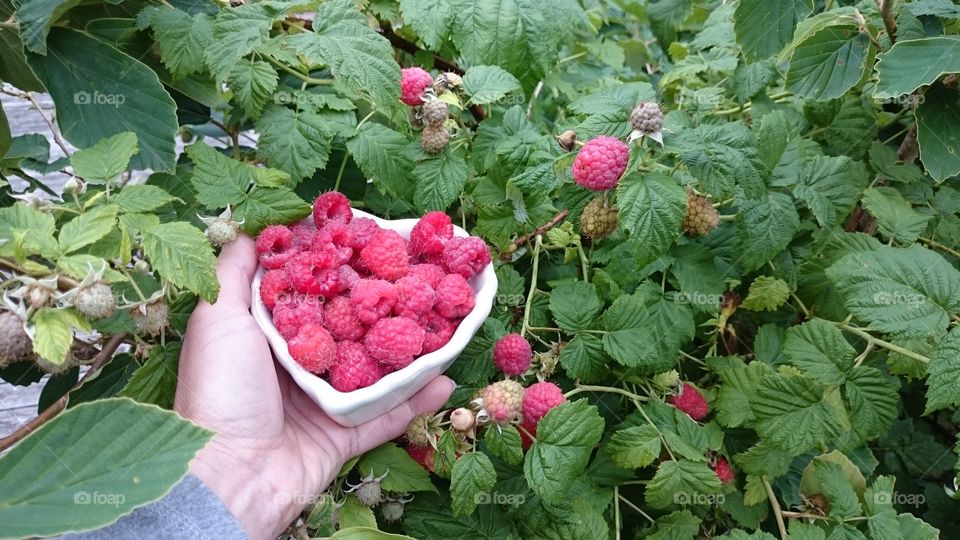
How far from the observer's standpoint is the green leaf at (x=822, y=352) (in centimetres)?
101

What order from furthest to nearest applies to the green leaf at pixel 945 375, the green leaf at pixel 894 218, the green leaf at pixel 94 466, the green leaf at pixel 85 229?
the green leaf at pixel 894 218, the green leaf at pixel 945 375, the green leaf at pixel 85 229, the green leaf at pixel 94 466

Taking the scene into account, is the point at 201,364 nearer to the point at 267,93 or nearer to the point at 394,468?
the point at 394,468

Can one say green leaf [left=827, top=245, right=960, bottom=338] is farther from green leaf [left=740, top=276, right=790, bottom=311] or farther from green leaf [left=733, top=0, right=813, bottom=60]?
green leaf [left=733, top=0, right=813, bottom=60]

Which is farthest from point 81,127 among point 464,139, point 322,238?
point 464,139

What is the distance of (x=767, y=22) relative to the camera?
1.06 metres

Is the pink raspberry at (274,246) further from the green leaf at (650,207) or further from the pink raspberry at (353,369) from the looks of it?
the green leaf at (650,207)

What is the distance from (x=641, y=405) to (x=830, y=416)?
0.84 feet

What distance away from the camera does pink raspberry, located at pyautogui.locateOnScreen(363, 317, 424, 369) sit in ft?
2.64

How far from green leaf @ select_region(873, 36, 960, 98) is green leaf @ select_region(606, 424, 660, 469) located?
1.77ft

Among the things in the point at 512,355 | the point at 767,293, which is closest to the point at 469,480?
the point at 512,355

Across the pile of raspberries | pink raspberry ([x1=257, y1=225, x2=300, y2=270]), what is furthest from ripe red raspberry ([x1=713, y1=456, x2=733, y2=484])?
pink raspberry ([x1=257, y1=225, x2=300, y2=270])

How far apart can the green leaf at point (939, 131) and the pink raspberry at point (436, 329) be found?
72 centimetres

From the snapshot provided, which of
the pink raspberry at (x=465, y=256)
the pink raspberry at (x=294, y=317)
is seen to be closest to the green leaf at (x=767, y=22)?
the pink raspberry at (x=465, y=256)

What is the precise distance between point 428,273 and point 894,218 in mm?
773
